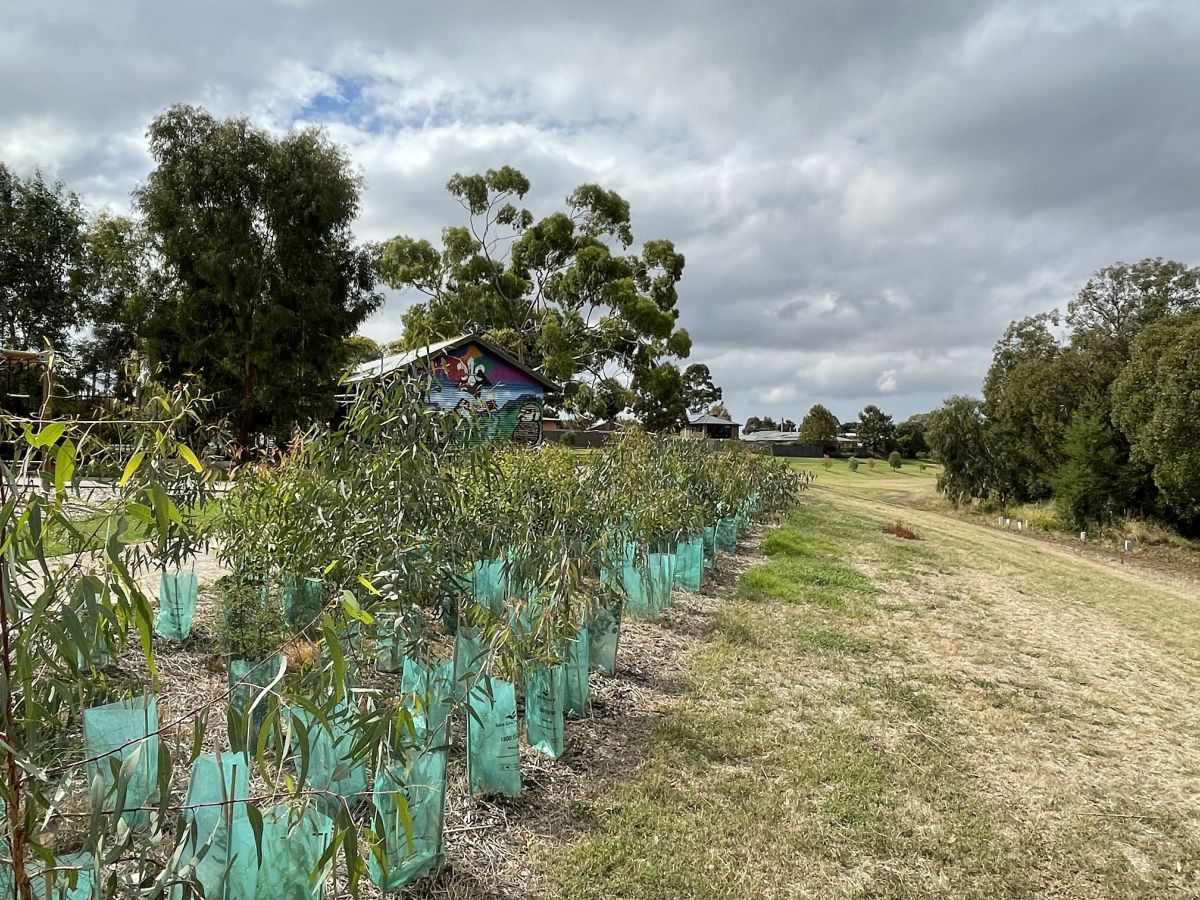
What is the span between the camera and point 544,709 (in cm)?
272

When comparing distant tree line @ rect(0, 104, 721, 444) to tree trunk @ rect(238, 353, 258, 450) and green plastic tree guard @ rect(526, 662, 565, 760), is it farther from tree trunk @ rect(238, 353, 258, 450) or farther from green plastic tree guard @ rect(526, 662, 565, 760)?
green plastic tree guard @ rect(526, 662, 565, 760)

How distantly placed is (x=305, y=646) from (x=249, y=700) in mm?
922

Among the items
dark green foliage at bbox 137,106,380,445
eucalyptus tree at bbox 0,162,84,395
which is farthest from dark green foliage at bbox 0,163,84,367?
dark green foliage at bbox 137,106,380,445

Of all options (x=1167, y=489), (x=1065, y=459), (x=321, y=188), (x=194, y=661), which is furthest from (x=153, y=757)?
(x=1065, y=459)

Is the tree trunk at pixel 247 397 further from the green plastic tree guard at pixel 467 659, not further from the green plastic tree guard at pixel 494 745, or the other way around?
the green plastic tree guard at pixel 494 745

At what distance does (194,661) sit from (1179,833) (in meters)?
3.84

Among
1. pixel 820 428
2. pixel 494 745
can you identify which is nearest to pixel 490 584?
pixel 494 745

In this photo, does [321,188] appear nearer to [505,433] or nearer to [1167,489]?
[505,433]

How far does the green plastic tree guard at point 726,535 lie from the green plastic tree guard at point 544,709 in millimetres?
4658

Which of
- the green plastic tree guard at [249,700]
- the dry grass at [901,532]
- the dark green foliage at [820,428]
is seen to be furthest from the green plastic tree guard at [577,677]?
the dark green foliage at [820,428]

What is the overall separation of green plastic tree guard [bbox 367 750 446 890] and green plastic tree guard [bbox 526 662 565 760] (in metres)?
0.72

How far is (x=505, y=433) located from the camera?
3.98 m

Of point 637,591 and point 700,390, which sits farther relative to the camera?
point 700,390

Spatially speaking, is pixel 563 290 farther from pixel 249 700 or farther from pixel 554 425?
pixel 249 700
